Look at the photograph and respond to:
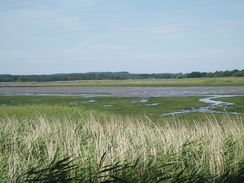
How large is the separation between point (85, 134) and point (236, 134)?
522cm

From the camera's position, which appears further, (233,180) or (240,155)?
(240,155)

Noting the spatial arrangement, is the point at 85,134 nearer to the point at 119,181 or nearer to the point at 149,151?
the point at 149,151

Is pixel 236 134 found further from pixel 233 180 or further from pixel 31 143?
pixel 31 143

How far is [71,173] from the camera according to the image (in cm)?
673

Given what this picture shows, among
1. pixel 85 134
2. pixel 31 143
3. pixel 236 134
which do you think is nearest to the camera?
pixel 31 143

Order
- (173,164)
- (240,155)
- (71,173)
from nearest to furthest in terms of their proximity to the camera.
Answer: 1. (71,173)
2. (173,164)
3. (240,155)

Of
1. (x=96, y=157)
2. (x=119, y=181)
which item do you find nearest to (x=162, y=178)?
(x=119, y=181)

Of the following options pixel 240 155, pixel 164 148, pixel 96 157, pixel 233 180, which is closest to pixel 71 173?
pixel 96 157

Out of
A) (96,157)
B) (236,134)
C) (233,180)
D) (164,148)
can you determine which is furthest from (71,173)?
(236,134)

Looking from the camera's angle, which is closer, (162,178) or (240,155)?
(162,178)

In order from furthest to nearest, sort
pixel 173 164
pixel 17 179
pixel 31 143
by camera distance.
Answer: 1. pixel 31 143
2. pixel 173 164
3. pixel 17 179

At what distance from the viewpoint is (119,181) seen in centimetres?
633

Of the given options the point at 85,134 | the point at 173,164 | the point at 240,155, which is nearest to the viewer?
the point at 173,164

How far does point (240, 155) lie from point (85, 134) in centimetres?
541
